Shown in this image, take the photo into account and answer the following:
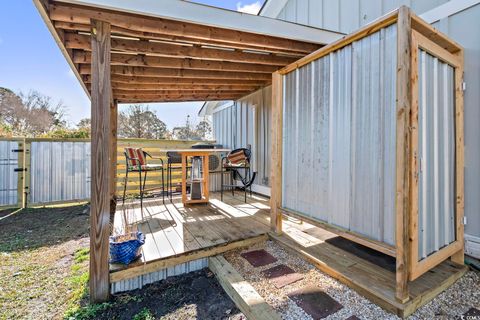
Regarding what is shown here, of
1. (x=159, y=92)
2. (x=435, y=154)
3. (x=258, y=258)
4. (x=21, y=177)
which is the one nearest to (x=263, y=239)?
(x=258, y=258)

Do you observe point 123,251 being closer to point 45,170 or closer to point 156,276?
point 156,276

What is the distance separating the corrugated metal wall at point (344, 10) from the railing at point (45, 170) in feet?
13.3

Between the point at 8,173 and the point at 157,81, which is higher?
the point at 157,81

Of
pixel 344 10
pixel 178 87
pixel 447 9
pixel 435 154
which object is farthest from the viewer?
pixel 178 87

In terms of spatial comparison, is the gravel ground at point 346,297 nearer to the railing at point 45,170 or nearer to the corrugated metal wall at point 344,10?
the corrugated metal wall at point 344,10

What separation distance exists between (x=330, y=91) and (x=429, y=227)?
4.69 ft

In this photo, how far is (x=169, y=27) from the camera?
7.43 feet

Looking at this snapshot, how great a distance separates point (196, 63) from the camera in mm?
3383

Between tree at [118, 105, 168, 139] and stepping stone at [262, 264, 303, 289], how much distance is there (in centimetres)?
1092

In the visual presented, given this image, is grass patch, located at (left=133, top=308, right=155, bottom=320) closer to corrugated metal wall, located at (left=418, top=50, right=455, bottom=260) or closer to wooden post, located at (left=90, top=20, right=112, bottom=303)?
wooden post, located at (left=90, top=20, right=112, bottom=303)

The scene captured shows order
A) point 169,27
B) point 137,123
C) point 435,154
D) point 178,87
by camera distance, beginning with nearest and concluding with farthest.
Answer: point 435,154 < point 169,27 < point 178,87 < point 137,123

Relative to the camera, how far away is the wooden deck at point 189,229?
7.46 feet

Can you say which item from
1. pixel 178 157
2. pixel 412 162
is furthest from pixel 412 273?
pixel 178 157

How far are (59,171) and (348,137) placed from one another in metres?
6.32
